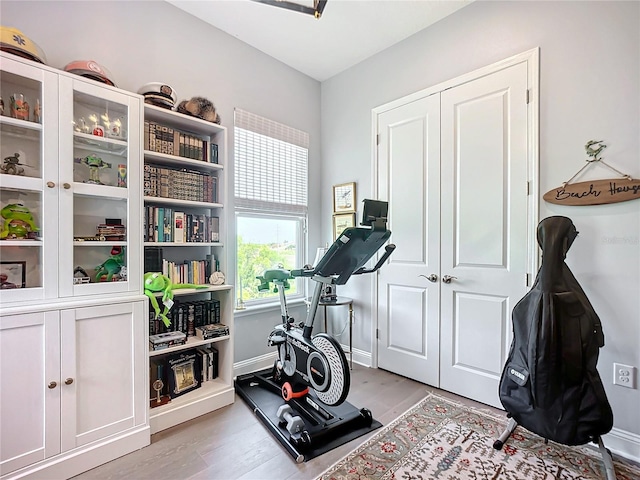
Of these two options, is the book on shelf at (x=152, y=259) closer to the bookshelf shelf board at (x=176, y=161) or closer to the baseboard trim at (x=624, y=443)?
the bookshelf shelf board at (x=176, y=161)

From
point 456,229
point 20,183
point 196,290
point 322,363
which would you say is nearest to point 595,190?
point 456,229

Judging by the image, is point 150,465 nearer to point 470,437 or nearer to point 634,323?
point 470,437

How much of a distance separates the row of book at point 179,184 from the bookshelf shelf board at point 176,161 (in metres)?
0.04

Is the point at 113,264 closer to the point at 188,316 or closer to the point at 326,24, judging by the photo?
the point at 188,316

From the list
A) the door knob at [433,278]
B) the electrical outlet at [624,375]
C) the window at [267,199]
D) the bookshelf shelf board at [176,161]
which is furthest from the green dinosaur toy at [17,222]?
the electrical outlet at [624,375]

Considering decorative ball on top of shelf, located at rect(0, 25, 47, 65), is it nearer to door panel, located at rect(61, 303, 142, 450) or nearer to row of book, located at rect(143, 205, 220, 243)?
row of book, located at rect(143, 205, 220, 243)

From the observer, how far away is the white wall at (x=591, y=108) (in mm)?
1797

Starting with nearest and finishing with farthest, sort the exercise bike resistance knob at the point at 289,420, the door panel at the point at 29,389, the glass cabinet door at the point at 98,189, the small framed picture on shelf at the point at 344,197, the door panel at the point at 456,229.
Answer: the door panel at the point at 29,389
the glass cabinet door at the point at 98,189
the exercise bike resistance knob at the point at 289,420
the door panel at the point at 456,229
the small framed picture on shelf at the point at 344,197

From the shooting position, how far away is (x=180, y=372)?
7.40 ft

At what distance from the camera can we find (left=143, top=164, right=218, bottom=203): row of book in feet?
7.08

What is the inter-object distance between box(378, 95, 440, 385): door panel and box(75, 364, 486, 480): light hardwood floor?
0.57m

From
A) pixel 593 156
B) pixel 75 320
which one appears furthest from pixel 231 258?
pixel 593 156

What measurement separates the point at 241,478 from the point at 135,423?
763 millimetres

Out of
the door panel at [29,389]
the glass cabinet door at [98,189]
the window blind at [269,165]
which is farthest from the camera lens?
the window blind at [269,165]
